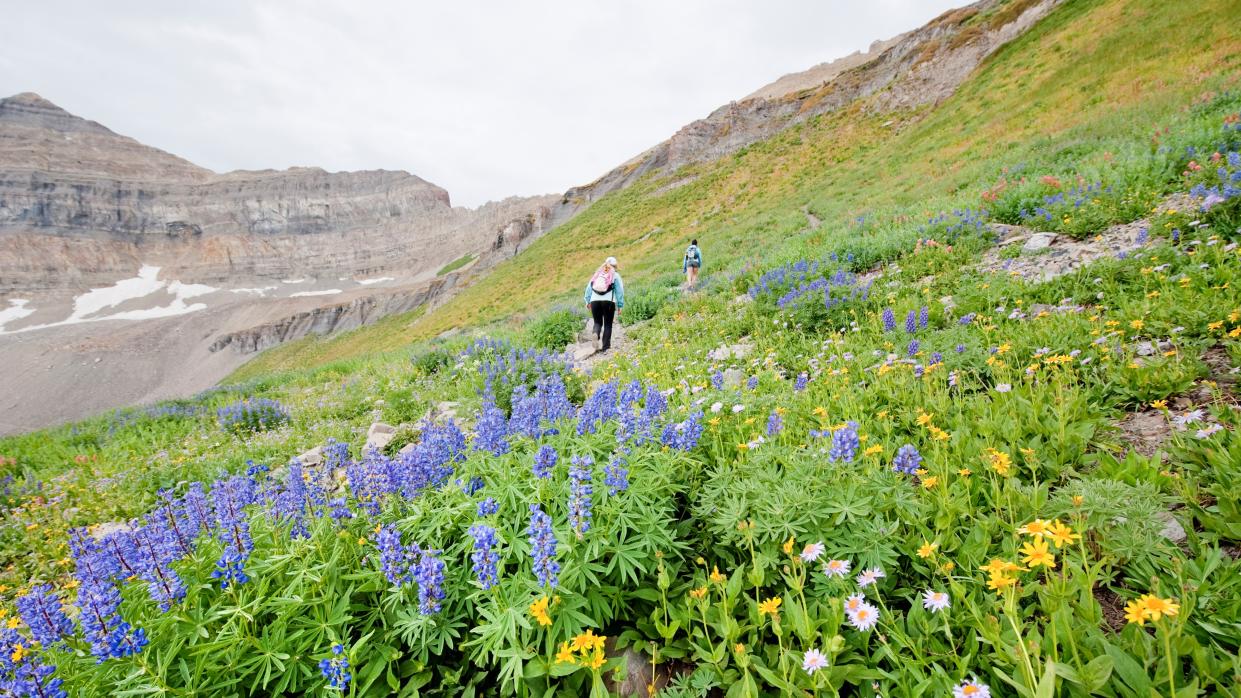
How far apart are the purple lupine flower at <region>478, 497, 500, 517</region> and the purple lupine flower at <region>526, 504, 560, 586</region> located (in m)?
0.43

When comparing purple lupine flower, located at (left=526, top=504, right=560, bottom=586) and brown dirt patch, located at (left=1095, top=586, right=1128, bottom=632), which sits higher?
purple lupine flower, located at (left=526, top=504, right=560, bottom=586)

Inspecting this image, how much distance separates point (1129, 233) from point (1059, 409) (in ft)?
19.2

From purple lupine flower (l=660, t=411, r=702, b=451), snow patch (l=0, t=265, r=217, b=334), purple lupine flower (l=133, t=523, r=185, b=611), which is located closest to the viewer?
purple lupine flower (l=133, t=523, r=185, b=611)

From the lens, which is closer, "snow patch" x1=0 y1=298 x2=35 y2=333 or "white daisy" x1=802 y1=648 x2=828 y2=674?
"white daisy" x1=802 y1=648 x2=828 y2=674

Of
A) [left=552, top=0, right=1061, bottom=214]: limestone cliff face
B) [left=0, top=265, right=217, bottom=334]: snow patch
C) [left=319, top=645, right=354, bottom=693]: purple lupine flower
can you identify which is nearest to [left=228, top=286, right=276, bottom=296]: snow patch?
[left=0, top=265, right=217, bottom=334]: snow patch

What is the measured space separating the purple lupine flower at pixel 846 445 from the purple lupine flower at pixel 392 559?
2.69 metres

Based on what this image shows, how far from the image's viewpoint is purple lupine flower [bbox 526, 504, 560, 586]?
244 cm

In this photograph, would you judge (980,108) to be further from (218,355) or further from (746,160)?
(218,355)

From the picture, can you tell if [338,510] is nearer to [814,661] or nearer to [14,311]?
[814,661]

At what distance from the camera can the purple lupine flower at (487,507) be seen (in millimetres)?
2781

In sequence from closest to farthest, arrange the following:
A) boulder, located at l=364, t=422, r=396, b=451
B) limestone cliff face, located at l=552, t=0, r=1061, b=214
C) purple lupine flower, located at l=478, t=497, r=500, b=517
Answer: purple lupine flower, located at l=478, t=497, r=500, b=517 → boulder, located at l=364, t=422, r=396, b=451 → limestone cliff face, located at l=552, t=0, r=1061, b=214

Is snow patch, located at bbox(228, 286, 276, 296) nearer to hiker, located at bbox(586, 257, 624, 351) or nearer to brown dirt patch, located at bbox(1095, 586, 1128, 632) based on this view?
hiker, located at bbox(586, 257, 624, 351)

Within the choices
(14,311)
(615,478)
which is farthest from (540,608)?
(14,311)

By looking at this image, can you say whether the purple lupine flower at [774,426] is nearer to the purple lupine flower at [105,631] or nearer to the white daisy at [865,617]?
the white daisy at [865,617]
